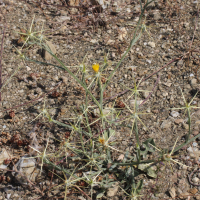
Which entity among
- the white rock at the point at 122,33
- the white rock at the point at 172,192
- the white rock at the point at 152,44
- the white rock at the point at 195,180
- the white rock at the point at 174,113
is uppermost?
the white rock at the point at 122,33

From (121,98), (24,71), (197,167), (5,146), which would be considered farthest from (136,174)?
(24,71)

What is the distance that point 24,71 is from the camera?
3260 mm

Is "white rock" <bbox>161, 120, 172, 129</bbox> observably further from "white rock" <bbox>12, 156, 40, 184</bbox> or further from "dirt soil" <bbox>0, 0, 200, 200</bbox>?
"white rock" <bbox>12, 156, 40, 184</bbox>

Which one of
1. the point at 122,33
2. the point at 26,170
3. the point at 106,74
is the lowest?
the point at 26,170

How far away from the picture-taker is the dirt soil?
2.37 metres

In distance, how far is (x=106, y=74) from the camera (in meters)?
2.07

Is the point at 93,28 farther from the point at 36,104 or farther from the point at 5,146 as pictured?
the point at 5,146

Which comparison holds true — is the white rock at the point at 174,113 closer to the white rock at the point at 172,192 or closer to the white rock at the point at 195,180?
the white rock at the point at 195,180

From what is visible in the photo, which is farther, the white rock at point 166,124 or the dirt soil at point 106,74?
the white rock at point 166,124

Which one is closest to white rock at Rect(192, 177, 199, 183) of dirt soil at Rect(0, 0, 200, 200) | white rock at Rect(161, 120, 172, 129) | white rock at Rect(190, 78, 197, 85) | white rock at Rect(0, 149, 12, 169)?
dirt soil at Rect(0, 0, 200, 200)

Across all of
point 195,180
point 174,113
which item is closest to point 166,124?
point 174,113

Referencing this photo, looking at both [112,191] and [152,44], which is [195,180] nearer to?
[112,191]

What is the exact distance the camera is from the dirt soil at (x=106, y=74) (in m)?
2.37

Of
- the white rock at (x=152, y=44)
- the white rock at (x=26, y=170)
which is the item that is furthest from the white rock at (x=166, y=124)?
the white rock at (x=26, y=170)
